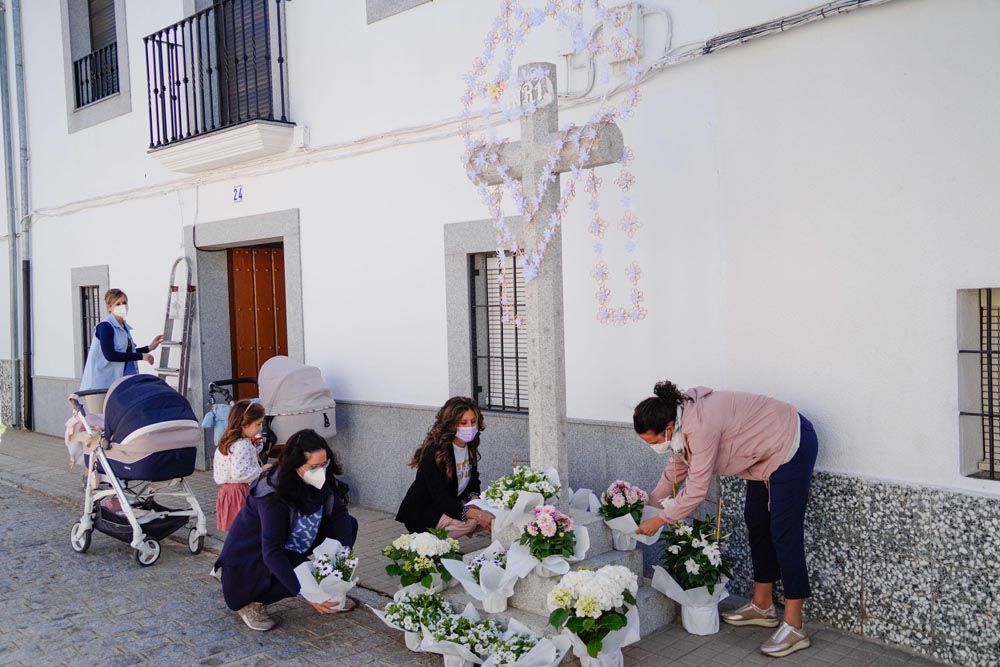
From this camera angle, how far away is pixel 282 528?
4746 mm

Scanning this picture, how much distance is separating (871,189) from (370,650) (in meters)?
3.51

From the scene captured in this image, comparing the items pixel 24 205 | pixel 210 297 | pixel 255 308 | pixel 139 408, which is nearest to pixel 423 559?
pixel 139 408

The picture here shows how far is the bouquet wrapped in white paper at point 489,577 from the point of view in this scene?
4.46 meters

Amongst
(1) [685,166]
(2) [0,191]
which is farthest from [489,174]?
(2) [0,191]

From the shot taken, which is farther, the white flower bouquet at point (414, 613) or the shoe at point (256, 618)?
the shoe at point (256, 618)

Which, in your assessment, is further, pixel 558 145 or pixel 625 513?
pixel 625 513

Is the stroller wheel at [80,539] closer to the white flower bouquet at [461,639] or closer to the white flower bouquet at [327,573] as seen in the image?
the white flower bouquet at [327,573]

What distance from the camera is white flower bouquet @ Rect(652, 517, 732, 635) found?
470 cm

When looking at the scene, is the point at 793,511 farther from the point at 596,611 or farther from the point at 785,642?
the point at 596,611

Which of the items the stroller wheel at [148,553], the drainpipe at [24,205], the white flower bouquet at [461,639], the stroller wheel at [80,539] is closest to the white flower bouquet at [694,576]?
the white flower bouquet at [461,639]

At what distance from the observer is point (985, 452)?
174 inches

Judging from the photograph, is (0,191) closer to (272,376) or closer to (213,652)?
(272,376)

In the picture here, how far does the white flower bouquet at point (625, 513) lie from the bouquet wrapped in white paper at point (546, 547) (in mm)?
372

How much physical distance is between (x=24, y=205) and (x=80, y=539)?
24.4 feet
